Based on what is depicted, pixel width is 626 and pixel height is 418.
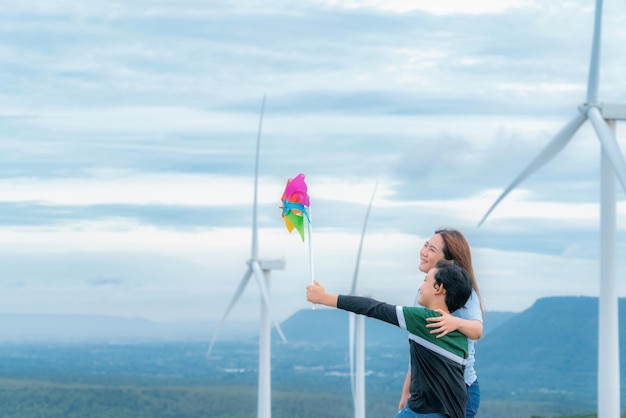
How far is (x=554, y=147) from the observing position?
82.3 ft

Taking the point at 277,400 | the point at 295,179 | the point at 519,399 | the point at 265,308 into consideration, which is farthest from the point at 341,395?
the point at 295,179

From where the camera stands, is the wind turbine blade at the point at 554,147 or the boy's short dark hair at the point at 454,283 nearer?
the boy's short dark hair at the point at 454,283

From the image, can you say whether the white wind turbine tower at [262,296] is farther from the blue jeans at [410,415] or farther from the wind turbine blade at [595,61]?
the blue jeans at [410,415]

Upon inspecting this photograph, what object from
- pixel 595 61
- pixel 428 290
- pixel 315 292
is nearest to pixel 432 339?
pixel 428 290

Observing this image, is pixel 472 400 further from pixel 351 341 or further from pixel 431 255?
pixel 351 341

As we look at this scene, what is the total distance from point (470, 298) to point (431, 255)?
672 millimetres

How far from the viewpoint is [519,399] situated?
595ft

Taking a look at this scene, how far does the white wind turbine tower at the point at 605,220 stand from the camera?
24578 mm

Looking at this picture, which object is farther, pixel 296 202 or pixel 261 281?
pixel 261 281

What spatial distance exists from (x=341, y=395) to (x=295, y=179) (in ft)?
562

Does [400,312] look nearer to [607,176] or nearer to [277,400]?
[607,176]

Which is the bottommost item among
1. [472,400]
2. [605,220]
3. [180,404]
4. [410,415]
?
[410,415]

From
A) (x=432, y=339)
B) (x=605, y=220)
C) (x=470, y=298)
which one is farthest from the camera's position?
(x=605, y=220)

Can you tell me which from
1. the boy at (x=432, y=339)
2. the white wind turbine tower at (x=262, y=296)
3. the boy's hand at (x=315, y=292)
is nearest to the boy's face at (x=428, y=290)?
the boy at (x=432, y=339)
